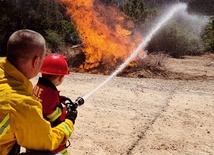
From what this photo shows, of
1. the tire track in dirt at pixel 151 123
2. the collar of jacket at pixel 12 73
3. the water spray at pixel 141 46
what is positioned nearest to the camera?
the collar of jacket at pixel 12 73

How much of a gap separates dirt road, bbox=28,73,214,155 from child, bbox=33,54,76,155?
83.0 inches

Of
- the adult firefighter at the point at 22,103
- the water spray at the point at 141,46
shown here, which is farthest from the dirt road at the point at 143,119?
the adult firefighter at the point at 22,103

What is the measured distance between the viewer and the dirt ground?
5273mm

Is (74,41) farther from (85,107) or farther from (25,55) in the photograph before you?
(25,55)

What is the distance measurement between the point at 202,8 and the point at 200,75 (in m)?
40.3

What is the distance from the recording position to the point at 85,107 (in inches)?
289

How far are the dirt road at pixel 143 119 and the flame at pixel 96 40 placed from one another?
2.77 meters

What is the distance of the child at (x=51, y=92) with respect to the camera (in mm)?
2846

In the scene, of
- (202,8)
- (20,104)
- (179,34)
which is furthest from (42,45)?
(202,8)

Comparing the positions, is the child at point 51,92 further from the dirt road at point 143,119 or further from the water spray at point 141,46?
the water spray at point 141,46

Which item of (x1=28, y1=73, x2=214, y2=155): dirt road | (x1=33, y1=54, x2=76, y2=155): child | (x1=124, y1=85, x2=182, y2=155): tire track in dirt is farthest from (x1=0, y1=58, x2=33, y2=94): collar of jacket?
(x1=124, y1=85, x2=182, y2=155): tire track in dirt

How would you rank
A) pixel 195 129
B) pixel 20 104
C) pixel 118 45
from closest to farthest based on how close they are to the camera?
pixel 20 104 → pixel 195 129 → pixel 118 45

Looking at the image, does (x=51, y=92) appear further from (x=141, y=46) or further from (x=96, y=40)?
(x=141, y=46)

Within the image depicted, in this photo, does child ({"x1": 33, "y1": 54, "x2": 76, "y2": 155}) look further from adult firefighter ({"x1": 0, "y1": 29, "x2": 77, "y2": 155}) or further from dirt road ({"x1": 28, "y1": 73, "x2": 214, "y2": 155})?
dirt road ({"x1": 28, "y1": 73, "x2": 214, "y2": 155})
